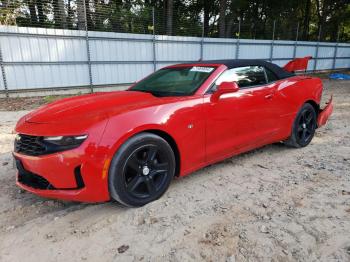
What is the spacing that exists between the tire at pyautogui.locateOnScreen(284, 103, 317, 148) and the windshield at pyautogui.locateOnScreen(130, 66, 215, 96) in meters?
1.77

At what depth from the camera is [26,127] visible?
107 inches

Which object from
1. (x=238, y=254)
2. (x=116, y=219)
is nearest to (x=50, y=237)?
(x=116, y=219)

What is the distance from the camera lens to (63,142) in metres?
2.45

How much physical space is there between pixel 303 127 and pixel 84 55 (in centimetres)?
834

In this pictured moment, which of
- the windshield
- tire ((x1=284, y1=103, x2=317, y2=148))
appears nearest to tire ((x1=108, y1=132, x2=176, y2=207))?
the windshield

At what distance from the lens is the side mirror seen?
10.4 ft

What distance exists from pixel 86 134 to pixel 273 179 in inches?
87.7

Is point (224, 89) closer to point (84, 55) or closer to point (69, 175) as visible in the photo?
point (69, 175)

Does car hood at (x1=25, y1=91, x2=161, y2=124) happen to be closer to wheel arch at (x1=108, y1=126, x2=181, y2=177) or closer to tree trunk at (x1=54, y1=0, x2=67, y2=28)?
wheel arch at (x1=108, y1=126, x2=181, y2=177)

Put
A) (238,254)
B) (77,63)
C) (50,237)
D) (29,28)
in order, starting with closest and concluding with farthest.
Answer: (238,254), (50,237), (29,28), (77,63)

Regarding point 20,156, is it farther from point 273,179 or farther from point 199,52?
point 199,52

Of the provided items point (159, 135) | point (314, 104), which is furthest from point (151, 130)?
point (314, 104)

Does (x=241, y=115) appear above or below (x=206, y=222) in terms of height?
above

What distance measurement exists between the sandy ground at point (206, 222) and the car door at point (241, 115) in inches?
15.0
